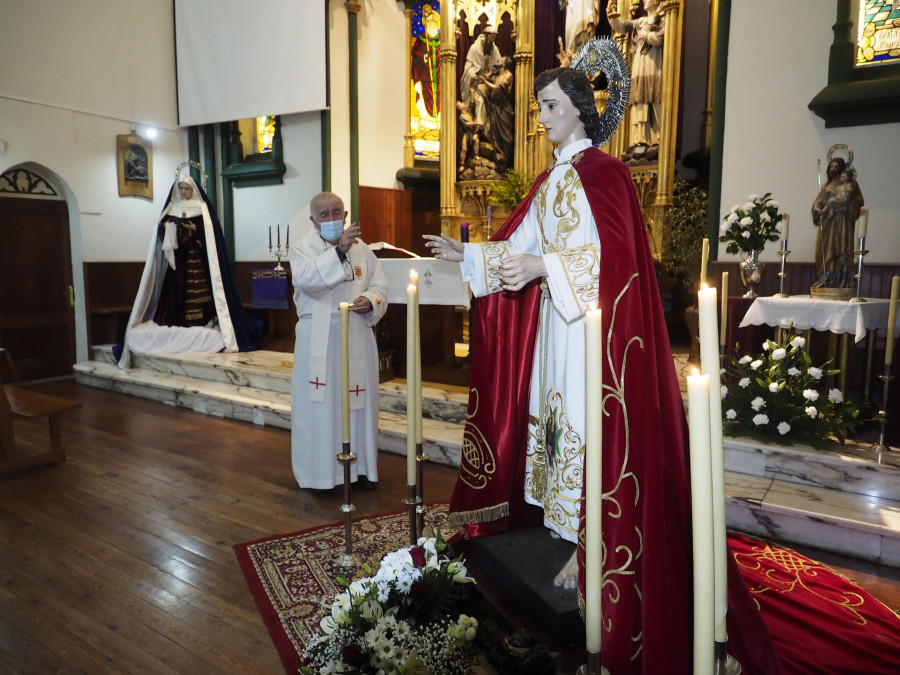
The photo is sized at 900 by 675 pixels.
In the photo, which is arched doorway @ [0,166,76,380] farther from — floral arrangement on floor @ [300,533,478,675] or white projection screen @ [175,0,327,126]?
floral arrangement on floor @ [300,533,478,675]

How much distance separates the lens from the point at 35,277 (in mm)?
7652

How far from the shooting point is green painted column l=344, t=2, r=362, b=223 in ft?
25.0

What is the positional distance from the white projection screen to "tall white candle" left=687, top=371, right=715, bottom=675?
7397mm

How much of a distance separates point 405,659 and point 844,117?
481 cm

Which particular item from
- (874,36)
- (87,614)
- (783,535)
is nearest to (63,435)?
(87,614)

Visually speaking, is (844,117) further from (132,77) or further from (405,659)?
(132,77)

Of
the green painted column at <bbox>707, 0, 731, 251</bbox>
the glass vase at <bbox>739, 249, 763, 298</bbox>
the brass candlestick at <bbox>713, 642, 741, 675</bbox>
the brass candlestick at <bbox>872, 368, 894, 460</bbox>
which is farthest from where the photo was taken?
the green painted column at <bbox>707, 0, 731, 251</bbox>

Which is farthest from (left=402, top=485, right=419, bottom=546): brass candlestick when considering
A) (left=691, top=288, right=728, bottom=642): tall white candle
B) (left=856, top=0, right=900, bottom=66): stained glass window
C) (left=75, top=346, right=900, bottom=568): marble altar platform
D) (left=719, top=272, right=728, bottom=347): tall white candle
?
(left=856, top=0, right=900, bottom=66): stained glass window

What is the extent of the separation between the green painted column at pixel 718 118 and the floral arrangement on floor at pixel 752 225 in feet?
2.11

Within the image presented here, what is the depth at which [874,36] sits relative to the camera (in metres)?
4.49

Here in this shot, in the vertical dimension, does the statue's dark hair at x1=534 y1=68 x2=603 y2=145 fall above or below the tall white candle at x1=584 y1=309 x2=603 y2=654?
above

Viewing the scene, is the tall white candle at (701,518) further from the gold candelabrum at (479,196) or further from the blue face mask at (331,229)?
the gold candelabrum at (479,196)

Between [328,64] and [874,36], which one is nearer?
[874,36]

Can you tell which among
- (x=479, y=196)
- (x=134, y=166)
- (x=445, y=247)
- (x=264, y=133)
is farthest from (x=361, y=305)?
(x=134, y=166)
